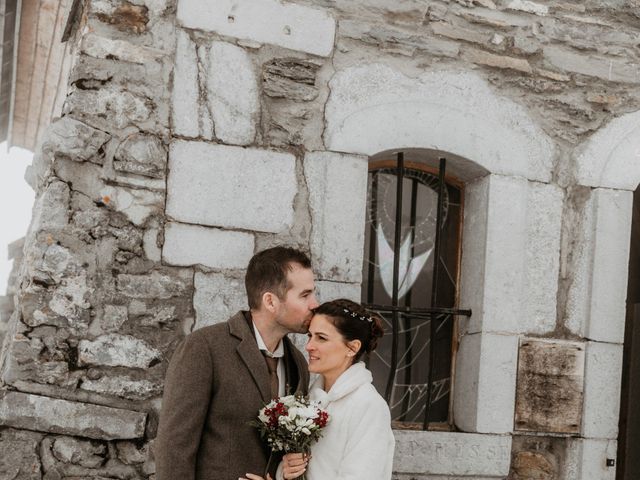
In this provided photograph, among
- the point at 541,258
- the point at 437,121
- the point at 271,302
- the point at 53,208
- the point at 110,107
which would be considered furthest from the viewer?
the point at 541,258

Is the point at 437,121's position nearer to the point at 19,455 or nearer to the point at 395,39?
the point at 395,39

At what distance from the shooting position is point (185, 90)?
12.4 feet

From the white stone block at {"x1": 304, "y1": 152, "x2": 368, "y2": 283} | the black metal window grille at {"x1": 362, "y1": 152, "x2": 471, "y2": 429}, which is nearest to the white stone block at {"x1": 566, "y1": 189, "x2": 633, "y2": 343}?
the black metal window grille at {"x1": 362, "y1": 152, "x2": 471, "y2": 429}

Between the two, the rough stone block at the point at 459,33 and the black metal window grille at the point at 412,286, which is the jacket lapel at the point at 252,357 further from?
the rough stone block at the point at 459,33

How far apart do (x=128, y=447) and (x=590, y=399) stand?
7.85 feet

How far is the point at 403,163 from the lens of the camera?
4.26m

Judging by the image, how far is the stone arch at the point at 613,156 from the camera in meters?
4.32

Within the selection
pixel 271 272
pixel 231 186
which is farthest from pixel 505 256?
pixel 271 272

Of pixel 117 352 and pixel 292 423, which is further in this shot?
pixel 117 352

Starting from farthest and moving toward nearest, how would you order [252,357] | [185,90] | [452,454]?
[452,454], [185,90], [252,357]

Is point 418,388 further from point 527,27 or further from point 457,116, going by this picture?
point 527,27

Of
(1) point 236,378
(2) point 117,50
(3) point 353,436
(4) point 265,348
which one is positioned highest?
(2) point 117,50

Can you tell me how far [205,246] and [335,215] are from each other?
2.19 ft

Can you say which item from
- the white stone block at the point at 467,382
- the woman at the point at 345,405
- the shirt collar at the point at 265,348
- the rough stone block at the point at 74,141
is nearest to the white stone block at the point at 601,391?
the white stone block at the point at 467,382
